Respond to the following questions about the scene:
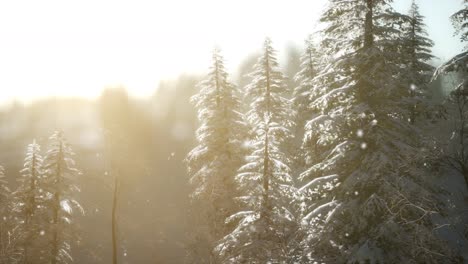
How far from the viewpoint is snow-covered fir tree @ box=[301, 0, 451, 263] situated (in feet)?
34.4

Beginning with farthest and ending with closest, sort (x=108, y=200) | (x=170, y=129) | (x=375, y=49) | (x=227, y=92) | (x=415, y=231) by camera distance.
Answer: (x=170, y=129), (x=108, y=200), (x=227, y=92), (x=375, y=49), (x=415, y=231)

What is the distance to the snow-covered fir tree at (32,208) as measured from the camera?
2222cm

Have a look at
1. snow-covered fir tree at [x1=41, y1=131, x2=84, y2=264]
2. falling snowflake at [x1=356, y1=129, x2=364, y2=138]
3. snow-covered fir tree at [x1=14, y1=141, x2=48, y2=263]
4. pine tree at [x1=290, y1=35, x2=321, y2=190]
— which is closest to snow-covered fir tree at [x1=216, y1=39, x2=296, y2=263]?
falling snowflake at [x1=356, y1=129, x2=364, y2=138]

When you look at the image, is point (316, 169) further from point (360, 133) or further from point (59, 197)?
point (59, 197)

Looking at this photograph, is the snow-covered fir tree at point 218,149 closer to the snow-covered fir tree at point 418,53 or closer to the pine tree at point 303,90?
the pine tree at point 303,90

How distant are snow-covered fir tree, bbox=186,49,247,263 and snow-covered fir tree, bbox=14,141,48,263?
1065cm

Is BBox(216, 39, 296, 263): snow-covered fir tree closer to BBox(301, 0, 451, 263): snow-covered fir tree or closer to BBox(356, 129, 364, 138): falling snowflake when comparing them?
BBox(301, 0, 451, 263): snow-covered fir tree

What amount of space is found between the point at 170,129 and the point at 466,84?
56339mm

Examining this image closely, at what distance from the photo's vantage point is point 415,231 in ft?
33.8

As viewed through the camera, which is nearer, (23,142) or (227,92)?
(227,92)

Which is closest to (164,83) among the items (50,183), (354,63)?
(50,183)

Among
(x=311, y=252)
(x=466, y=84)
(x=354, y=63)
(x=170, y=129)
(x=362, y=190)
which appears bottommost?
(x=311, y=252)

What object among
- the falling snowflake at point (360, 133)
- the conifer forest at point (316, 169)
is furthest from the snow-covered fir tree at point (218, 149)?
the falling snowflake at point (360, 133)

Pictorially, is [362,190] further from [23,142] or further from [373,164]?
[23,142]
